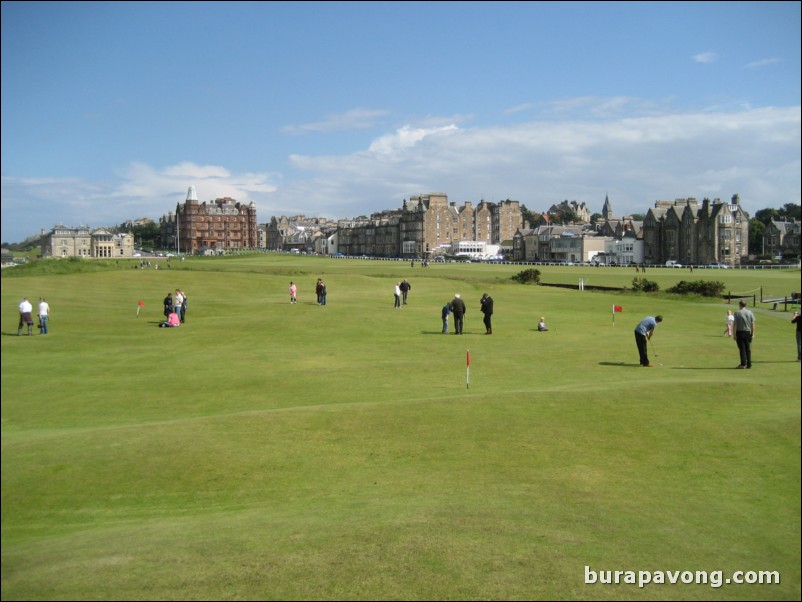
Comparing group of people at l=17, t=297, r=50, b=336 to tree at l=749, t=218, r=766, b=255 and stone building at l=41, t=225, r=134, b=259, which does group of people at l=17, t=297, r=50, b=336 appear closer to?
stone building at l=41, t=225, r=134, b=259

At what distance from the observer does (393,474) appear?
12336mm

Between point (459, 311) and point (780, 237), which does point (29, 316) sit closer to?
point (459, 311)

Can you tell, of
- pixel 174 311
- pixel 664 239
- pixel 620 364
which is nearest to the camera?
pixel 620 364

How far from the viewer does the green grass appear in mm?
8141

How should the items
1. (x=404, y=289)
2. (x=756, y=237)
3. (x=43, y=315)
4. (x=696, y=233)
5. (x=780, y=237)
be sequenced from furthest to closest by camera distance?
1. (x=756, y=237)
2. (x=780, y=237)
3. (x=696, y=233)
4. (x=404, y=289)
5. (x=43, y=315)

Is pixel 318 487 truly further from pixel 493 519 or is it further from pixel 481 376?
pixel 481 376

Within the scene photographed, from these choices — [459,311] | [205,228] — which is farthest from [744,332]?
[205,228]

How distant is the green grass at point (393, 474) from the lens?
8141mm

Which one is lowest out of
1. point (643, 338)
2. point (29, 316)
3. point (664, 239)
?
point (643, 338)

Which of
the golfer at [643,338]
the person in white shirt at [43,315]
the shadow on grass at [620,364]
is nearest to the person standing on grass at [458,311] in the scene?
the shadow on grass at [620,364]

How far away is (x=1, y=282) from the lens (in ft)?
125

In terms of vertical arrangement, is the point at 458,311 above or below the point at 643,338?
above

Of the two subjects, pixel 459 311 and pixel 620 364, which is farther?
pixel 459 311

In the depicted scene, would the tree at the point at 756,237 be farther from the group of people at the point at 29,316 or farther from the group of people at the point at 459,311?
the group of people at the point at 29,316
